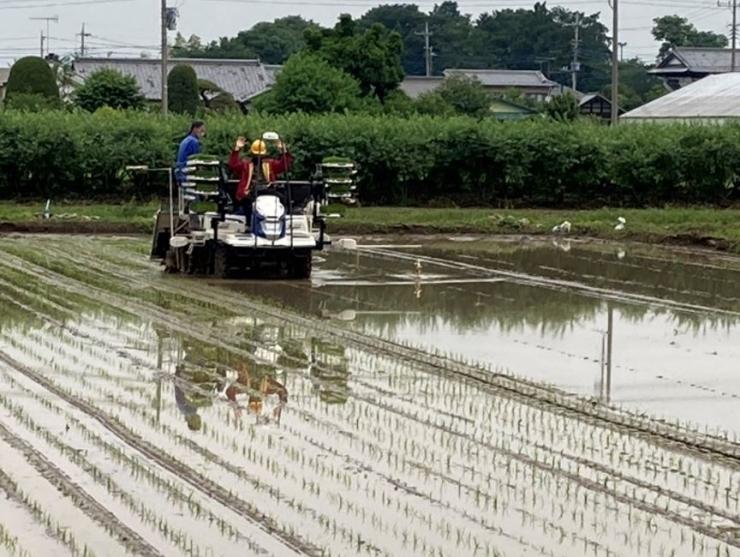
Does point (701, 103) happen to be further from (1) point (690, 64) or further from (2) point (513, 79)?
(2) point (513, 79)

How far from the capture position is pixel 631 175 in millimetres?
26922

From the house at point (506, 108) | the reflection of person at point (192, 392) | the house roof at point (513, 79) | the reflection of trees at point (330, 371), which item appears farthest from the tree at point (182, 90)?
the reflection of person at point (192, 392)

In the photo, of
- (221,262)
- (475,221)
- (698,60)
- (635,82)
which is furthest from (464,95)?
(221,262)

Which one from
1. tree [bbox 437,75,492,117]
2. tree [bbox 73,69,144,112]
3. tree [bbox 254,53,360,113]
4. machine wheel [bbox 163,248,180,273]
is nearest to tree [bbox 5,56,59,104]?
tree [bbox 73,69,144,112]

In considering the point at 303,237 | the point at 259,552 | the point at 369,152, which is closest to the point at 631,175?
the point at 369,152

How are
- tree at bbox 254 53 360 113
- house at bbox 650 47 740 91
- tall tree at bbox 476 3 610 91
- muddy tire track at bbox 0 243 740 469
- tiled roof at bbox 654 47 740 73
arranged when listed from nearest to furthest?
muddy tire track at bbox 0 243 740 469
tree at bbox 254 53 360 113
house at bbox 650 47 740 91
tiled roof at bbox 654 47 740 73
tall tree at bbox 476 3 610 91

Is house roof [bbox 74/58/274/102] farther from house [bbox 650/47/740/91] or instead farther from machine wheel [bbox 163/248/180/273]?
machine wheel [bbox 163/248/180/273]

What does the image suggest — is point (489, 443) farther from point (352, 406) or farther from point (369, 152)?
point (369, 152)

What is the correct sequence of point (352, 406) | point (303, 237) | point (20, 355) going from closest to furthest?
point (352, 406), point (20, 355), point (303, 237)

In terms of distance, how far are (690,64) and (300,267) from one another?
5442 centimetres

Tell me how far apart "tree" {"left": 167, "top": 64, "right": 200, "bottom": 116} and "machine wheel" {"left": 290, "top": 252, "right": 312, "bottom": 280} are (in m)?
30.3

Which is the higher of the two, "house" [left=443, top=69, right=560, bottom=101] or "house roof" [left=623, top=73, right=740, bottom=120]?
"house" [left=443, top=69, right=560, bottom=101]

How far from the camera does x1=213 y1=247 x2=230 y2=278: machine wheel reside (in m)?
15.9

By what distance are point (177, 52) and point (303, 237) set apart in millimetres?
78078
